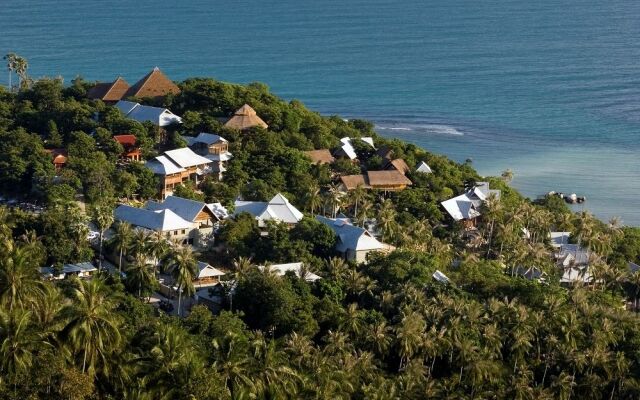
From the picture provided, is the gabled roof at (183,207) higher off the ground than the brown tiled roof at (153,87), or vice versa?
the brown tiled roof at (153,87)

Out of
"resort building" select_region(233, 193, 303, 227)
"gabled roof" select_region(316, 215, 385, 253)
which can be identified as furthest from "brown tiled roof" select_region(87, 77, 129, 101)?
Result: "gabled roof" select_region(316, 215, 385, 253)

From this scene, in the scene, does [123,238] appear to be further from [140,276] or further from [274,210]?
[274,210]

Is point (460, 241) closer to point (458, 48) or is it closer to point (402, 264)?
point (402, 264)

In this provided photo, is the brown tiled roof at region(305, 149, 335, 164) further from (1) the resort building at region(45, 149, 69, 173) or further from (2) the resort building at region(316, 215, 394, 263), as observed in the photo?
(1) the resort building at region(45, 149, 69, 173)

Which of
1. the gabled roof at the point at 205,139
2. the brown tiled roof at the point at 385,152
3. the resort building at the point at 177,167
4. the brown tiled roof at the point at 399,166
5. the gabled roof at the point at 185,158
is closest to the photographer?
the resort building at the point at 177,167

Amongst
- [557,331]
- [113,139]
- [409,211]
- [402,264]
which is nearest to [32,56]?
[113,139]

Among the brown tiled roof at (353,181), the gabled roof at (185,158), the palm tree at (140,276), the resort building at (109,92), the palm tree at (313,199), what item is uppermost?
the resort building at (109,92)

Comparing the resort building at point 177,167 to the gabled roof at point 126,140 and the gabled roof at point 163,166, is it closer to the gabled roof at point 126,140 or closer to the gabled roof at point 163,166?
the gabled roof at point 163,166

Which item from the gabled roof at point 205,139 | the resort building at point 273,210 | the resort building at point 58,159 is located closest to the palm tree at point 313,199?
the resort building at point 273,210
